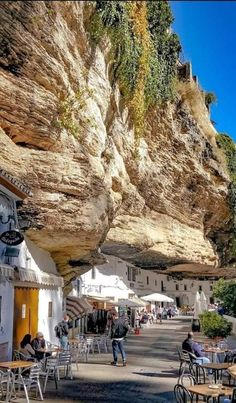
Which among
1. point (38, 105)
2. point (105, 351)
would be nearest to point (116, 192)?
point (105, 351)

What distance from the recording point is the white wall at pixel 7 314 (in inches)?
515

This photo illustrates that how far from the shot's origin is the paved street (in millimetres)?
11133

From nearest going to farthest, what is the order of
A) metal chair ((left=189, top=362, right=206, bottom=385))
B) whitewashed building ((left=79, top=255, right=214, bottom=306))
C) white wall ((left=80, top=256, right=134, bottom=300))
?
metal chair ((left=189, top=362, right=206, bottom=385)) → white wall ((left=80, top=256, right=134, bottom=300)) → whitewashed building ((left=79, top=255, right=214, bottom=306))

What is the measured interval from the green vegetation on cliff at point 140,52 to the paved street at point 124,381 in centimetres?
1190

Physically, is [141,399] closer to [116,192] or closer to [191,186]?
[116,192]

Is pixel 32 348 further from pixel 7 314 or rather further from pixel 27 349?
pixel 7 314

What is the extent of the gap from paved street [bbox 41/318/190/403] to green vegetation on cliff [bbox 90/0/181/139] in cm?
1190

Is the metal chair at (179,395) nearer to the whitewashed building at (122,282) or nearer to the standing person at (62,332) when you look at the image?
the standing person at (62,332)

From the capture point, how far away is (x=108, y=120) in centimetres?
2103

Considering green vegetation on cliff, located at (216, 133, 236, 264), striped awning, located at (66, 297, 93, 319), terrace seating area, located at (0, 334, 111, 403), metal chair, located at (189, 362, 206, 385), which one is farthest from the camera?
green vegetation on cliff, located at (216, 133, 236, 264)

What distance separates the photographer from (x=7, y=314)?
1359cm

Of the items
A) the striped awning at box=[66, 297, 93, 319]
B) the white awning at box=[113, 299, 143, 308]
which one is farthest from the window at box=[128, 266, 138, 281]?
the striped awning at box=[66, 297, 93, 319]

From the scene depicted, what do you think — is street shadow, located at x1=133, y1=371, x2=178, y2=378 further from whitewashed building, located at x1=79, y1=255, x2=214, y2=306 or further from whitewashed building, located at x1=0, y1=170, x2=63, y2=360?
whitewashed building, located at x1=79, y1=255, x2=214, y2=306

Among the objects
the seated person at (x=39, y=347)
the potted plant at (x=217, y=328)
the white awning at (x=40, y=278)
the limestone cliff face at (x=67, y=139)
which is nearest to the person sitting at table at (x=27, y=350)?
the seated person at (x=39, y=347)
